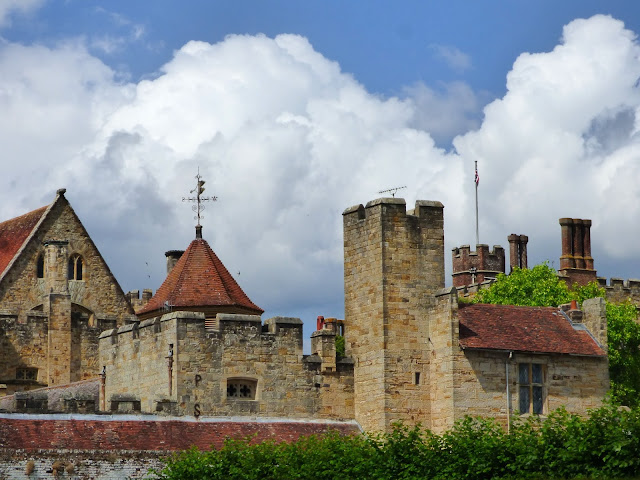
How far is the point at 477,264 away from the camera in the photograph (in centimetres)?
11831

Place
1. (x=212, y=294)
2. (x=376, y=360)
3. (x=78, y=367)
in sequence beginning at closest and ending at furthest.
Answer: (x=376, y=360) → (x=212, y=294) → (x=78, y=367)

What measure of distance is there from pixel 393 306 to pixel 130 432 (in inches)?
439

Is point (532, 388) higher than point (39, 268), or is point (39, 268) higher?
point (39, 268)

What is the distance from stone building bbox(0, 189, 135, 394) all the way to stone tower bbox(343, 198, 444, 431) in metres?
16.5

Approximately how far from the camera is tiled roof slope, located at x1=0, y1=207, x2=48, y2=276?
8438cm

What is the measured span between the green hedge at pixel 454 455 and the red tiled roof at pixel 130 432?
1633 mm

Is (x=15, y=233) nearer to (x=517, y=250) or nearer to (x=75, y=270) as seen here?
(x=75, y=270)

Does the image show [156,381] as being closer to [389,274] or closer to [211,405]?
[211,405]

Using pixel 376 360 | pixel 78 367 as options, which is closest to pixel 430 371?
pixel 376 360

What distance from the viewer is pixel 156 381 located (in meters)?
66.0

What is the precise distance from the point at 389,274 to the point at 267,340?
5295 mm

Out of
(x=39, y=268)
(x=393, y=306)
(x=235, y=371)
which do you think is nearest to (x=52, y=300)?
(x=39, y=268)

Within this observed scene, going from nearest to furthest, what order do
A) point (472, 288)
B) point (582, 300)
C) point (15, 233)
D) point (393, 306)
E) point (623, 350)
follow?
1. point (393, 306)
2. point (15, 233)
3. point (623, 350)
4. point (582, 300)
5. point (472, 288)

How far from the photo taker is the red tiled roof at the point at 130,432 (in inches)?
2351
